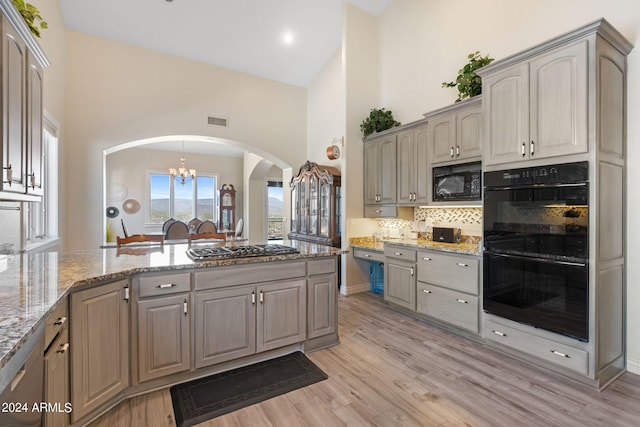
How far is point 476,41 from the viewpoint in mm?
3641

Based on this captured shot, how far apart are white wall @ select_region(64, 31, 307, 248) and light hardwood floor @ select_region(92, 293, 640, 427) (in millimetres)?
3634

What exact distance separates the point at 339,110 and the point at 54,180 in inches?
164

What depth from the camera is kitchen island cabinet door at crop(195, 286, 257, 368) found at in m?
2.26

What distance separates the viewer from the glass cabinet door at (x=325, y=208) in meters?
4.92

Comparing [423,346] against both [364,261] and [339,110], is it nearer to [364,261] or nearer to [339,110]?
[364,261]

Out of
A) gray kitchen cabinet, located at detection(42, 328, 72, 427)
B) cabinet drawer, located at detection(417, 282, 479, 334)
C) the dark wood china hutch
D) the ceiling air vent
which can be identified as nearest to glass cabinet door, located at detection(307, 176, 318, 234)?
the dark wood china hutch

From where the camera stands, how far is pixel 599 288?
7.30ft

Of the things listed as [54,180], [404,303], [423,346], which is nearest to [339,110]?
[404,303]

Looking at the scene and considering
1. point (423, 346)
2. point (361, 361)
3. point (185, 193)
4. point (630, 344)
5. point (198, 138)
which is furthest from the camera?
point (185, 193)

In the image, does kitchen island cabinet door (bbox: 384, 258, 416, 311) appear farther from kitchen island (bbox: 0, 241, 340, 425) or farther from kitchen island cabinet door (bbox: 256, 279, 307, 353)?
kitchen island cabinet door (bbox: 256, 279, 307, 353)

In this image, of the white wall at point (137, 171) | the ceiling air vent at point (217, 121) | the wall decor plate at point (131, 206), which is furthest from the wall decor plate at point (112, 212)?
the ceiling air vent at point (217, 121)

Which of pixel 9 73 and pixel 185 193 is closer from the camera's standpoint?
pixel 9 73

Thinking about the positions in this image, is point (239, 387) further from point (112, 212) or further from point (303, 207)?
point (112, 212)

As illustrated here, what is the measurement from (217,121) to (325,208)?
2.43 metres
